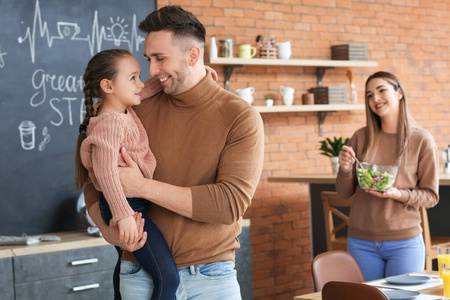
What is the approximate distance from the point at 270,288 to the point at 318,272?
256cm

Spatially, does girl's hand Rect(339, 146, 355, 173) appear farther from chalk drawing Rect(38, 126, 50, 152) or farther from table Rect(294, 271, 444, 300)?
chalk drawing Rect(38, 126, 50, 152)

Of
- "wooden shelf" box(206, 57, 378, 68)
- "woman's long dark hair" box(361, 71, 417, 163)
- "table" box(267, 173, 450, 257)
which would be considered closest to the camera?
"woman's long dark hair" box(361, 71, 417, 163)

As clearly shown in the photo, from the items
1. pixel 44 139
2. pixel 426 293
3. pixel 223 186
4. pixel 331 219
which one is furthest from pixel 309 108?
pixel 223 186

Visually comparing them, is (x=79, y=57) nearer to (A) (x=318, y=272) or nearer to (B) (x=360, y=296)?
(A) (x=318, y=272)

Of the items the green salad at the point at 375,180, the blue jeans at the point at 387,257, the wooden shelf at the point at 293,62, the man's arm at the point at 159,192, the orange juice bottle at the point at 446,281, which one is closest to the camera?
the man's arm at the point at 159,192

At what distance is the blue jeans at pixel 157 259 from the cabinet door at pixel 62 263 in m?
1.90

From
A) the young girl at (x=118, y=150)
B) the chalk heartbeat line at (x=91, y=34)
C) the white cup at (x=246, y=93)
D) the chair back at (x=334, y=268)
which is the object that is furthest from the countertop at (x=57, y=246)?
the young girl at (x=118, y=150)

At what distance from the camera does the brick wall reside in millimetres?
5375

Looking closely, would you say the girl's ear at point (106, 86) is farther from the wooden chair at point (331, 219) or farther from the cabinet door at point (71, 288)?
the wooden chair at point (331, 219)

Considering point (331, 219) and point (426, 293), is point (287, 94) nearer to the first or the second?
point (331, 219)

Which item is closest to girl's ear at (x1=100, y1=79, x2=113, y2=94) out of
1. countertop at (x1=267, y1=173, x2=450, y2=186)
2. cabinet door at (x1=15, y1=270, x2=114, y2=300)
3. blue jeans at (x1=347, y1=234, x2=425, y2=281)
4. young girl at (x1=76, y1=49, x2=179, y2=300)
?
young girl at (x1=76, y1=49, x2=179, y2=300)

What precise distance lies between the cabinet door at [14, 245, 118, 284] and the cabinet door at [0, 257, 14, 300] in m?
0.03

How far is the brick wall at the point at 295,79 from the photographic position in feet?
17.6

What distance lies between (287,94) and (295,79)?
A: 1.04ft
